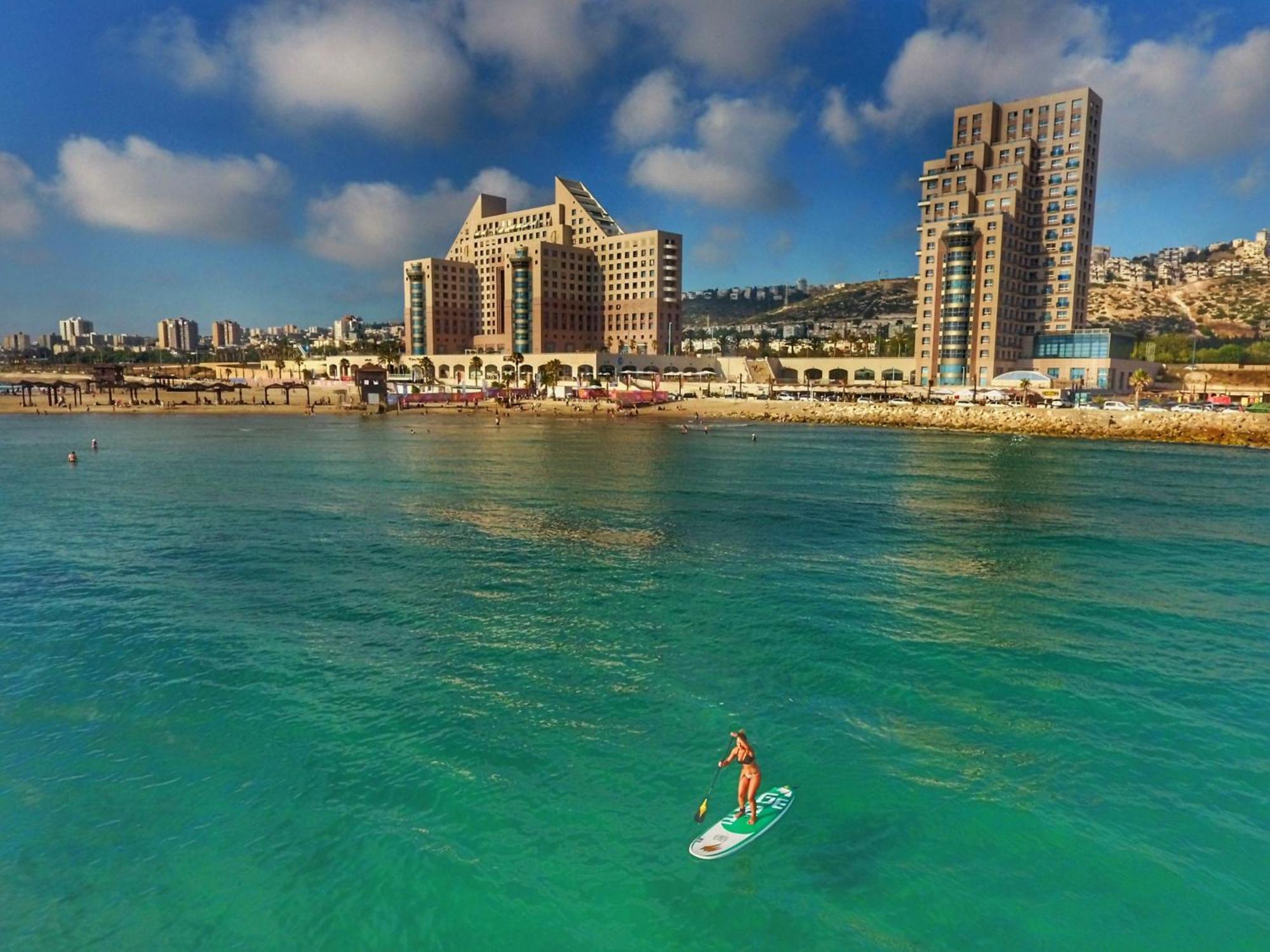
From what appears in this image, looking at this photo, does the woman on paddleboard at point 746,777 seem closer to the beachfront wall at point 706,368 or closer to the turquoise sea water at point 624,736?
the turquoise sea water at point 624,736

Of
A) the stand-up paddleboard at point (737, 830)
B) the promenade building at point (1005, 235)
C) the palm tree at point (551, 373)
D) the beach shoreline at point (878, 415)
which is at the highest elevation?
the promenade building at point (1005, 235)

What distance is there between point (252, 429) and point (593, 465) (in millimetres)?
64033

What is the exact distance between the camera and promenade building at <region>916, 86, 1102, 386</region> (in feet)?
439

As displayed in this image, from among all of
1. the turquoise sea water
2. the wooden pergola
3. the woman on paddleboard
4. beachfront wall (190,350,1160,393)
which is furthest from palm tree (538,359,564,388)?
the woman on paddleboard

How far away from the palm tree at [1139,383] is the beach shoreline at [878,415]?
69.4 ft

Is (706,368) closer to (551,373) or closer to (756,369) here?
(756,369)

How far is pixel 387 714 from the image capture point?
56.1 ft

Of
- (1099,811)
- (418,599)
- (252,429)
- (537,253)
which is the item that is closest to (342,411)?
(252,429)

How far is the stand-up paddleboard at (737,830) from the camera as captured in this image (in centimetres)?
1250

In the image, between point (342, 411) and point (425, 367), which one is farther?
point (425, 367)

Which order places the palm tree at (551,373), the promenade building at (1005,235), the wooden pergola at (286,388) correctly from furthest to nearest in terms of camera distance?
the palm tree at (551,373), the wooden pergola at (286,388), the promenade building at (1005,235)

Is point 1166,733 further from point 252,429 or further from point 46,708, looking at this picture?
point 252,429

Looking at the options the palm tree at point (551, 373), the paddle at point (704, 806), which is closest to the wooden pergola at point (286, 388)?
the palm tree at point (551, 373)

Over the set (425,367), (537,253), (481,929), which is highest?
(537,253)
